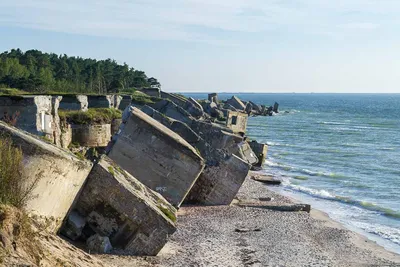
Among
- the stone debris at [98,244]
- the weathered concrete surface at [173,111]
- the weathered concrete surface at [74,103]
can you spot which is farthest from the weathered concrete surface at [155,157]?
the weathered concrete surface at [173,111]

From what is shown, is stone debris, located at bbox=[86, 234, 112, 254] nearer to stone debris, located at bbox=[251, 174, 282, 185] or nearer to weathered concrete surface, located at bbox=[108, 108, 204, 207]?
weathered concrete surface, located at bbox=[108, 108, 204, 207]

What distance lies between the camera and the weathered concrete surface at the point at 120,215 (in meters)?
12.1

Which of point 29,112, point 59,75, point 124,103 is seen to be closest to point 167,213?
point 29,112

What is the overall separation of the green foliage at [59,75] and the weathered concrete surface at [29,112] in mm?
22551

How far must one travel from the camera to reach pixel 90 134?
828 inches

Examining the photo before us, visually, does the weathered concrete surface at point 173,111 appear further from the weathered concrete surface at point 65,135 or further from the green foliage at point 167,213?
the green foliage at point 167,213

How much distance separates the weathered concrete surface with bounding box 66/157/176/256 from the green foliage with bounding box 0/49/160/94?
90.7 ft

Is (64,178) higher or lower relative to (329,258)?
higher

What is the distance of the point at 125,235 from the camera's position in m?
12.6

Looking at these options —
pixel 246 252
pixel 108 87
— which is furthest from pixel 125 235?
pixel 108 87

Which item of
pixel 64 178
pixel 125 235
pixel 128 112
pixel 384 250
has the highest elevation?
pixel 128 112

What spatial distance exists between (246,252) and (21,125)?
746cm

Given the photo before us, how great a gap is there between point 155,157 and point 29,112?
158 inches

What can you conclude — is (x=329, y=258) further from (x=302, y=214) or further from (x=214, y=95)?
(x=214, y=95)
